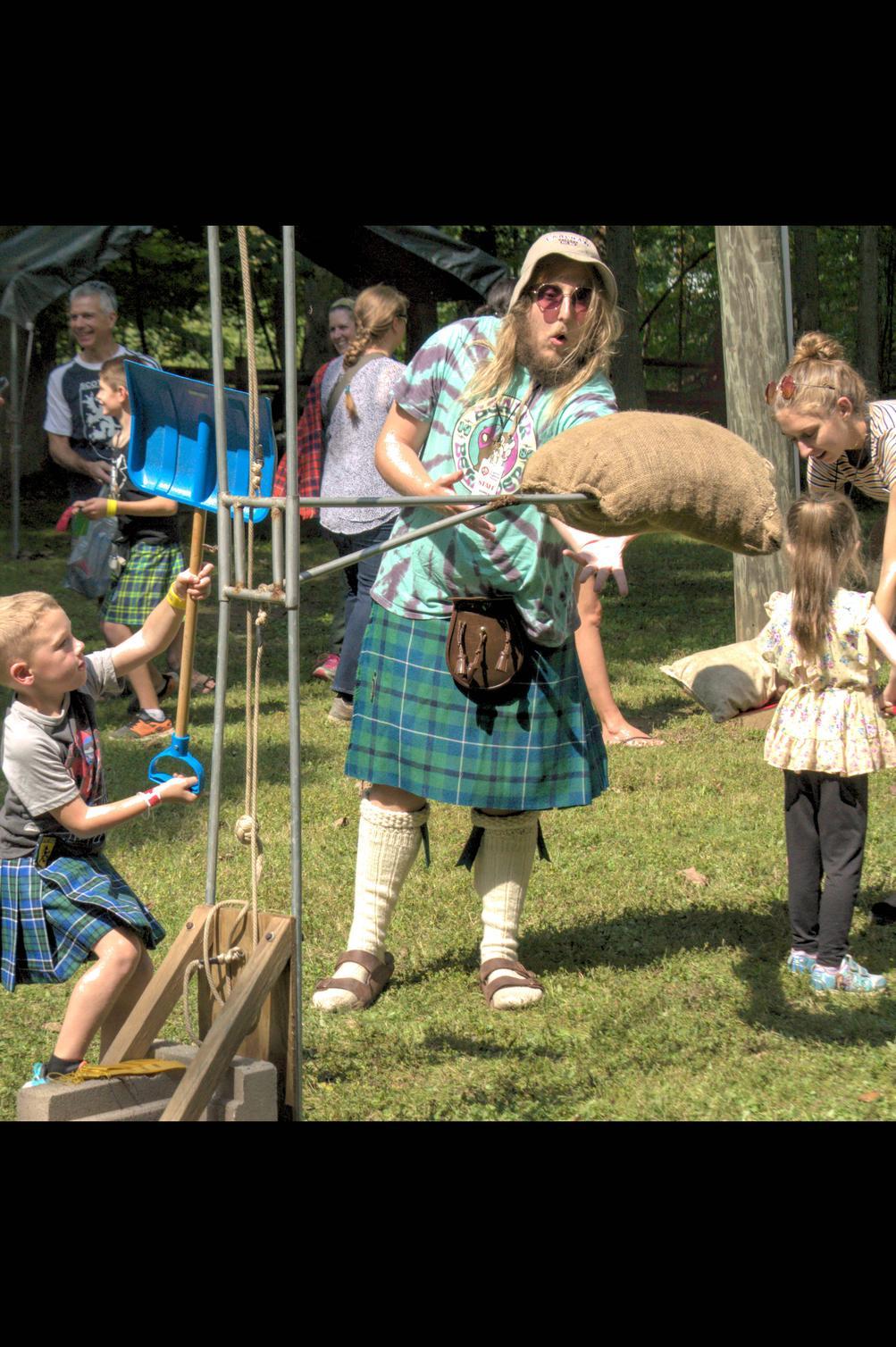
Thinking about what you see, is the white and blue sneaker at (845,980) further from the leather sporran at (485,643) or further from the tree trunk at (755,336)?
the tree trunk at (755,336)

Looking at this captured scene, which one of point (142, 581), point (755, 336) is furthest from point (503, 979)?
point (755, 336)

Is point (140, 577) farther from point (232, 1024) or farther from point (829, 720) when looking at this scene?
point (232, 1024)

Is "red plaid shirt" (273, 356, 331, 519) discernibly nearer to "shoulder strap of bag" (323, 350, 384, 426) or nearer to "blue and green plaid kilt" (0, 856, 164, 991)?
"shoulder strap of bag" (323, 350, 384, 426)

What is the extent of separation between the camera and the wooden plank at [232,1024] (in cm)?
249

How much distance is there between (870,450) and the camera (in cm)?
454

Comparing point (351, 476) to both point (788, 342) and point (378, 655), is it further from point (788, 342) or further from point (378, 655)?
point (378, 655)

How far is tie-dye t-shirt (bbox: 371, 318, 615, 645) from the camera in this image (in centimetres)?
369

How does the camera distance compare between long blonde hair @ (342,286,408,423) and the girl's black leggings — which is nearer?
the girl's black leggings

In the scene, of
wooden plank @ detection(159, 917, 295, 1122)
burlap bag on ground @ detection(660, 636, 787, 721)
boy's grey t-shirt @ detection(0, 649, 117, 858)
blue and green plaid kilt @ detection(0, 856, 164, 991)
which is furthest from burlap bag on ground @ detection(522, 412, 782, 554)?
burlap bag on ground @ detection(660, 636, 787, 721)

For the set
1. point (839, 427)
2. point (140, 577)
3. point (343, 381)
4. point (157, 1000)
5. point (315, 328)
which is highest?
point (315, 328)

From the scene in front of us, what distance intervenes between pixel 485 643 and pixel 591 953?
44.5 inches

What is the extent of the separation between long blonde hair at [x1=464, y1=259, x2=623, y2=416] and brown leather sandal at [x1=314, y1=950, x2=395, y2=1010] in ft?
4.91

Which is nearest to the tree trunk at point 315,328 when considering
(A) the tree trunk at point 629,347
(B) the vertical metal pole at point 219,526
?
(A) the tree trunk at point 629,347

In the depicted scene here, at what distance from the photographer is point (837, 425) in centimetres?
443
